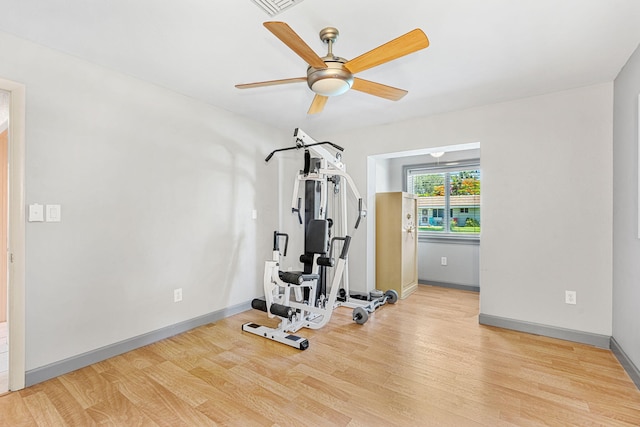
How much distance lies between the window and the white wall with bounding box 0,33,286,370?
10.2 feet

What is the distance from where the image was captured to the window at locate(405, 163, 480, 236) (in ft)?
15.2

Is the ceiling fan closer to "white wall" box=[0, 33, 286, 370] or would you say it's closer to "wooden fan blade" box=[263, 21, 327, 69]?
"wooden fan blade" box=[263, 21, 327, 69]

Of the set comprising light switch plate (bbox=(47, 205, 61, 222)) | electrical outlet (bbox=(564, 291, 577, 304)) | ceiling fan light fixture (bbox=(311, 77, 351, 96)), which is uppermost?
ceiling fan light fixture (bbox=(311, 77, 351, 96))

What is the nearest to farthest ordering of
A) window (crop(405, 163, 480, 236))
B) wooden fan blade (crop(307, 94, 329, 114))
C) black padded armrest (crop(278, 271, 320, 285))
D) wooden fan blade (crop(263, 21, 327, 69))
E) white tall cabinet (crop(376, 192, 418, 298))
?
wooden fan blade (crop(263, 21, 327, 69)) < wooden fan blade (crop(307, 94, 329, 114)) < black padded armrest (crop(278, 271, 320, 285)) < white tall cabinet (crop(376, 192, 418, 298)) < window (crop(405, 163, 480, 236))

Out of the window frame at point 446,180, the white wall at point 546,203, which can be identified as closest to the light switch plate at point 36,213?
the white wall at point 546,203

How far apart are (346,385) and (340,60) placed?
2112mm

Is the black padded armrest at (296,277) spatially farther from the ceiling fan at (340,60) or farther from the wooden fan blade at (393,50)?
the wooden fan blade at (393,50)

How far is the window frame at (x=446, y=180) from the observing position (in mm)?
4520

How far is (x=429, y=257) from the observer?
4859 mm

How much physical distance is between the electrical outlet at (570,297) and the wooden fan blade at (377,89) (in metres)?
2.43

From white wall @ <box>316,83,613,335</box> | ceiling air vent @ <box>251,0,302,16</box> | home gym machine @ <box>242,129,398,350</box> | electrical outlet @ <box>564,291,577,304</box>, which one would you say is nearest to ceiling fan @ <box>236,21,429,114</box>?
ceiling air vent @ <box>251,0,302,16</box>

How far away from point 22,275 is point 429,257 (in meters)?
4.81

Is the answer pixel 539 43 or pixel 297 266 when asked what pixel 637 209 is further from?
pixel 297 266

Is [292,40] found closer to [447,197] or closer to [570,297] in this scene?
[570,297]
